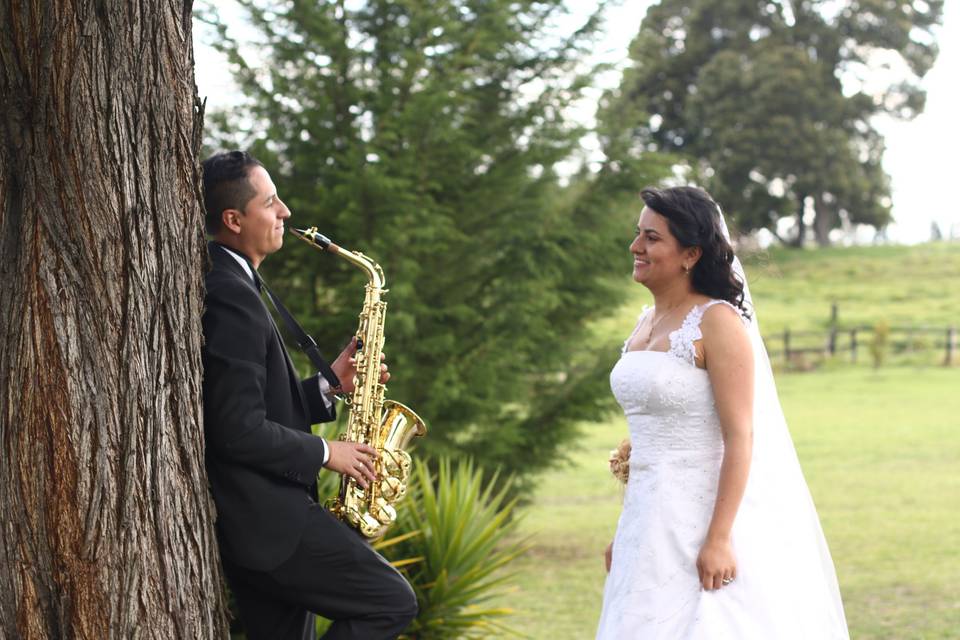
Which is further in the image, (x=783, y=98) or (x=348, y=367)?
(x=783, y=98)

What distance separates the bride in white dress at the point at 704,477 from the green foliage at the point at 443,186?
7.41 m

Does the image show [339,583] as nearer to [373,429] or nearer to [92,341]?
[373,429]

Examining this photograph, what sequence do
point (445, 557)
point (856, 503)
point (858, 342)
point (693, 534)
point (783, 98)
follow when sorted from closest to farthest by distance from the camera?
point (693, 534) → point (445, 557) → point (856, 503) → point (858, 342) → point (783, 98)

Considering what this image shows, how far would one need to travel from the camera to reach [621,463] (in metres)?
4.76

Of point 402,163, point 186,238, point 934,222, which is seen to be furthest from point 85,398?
point 934,222

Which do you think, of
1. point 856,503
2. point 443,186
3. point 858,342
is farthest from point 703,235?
point 858,342

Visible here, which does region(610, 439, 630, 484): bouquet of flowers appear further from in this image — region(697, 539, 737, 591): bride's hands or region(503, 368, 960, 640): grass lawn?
region(503, 368, 960, 640): grass lawn

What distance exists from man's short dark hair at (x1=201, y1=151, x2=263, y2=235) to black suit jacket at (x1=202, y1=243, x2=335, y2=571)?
183mm

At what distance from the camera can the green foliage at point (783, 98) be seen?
2169 inches

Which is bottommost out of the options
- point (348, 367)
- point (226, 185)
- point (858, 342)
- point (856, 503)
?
point (856, 503)

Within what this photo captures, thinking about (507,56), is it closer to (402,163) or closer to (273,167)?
(402,163)

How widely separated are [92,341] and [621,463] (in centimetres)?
211

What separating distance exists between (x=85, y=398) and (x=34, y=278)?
0.38 metres

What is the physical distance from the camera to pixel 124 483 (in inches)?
141
